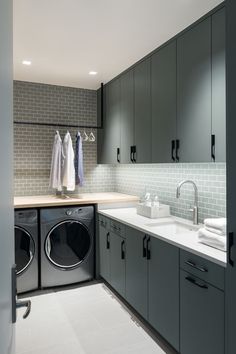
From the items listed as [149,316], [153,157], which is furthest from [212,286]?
[153,157]

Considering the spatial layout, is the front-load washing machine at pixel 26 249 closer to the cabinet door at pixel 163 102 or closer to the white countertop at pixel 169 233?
the white countertop at pixel 169 233

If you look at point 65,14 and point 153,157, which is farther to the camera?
point 153,157

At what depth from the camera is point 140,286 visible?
2.38m

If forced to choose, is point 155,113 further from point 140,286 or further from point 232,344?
point 232,344

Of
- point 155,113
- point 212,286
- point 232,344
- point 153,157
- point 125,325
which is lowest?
point 125,325

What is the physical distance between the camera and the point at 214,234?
70.3 inches

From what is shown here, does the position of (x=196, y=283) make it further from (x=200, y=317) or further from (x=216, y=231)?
(x=216, y=231)

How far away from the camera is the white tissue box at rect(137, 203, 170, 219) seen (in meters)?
2.77

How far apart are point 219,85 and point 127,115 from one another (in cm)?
145

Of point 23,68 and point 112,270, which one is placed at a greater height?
point 23,68

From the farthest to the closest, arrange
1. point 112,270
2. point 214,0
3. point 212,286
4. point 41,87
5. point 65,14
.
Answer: point 41,87, point 112,270, point 65,14, point 214,0, point 212,286

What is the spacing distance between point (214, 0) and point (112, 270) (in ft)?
8.49

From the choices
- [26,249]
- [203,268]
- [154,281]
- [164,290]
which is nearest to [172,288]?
[164,290]

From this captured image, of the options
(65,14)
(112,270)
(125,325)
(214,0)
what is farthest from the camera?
(112,270)
